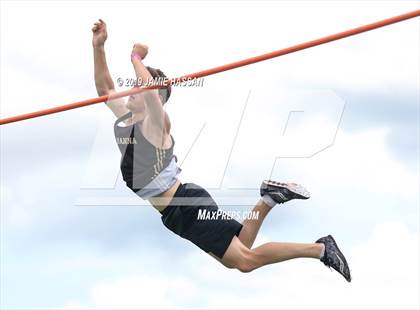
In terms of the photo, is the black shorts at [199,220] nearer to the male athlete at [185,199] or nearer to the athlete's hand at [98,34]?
the male athlete at [185,199]

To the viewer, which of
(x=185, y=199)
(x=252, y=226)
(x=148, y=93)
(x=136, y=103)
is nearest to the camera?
(x=148, y=93)

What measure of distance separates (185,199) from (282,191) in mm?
935

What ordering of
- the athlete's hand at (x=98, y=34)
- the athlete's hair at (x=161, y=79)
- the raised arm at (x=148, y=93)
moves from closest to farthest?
the raised arm at (x=148, y=93) < the athlete's hair at (x=161, y=79) < the athlete's hand at (x=98, y=34)

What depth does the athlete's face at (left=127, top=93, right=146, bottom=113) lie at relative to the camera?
9953 mm

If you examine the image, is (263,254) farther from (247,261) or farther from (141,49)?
(141,49)

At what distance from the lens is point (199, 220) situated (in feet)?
33.2

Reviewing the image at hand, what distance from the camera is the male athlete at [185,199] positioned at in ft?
32.6

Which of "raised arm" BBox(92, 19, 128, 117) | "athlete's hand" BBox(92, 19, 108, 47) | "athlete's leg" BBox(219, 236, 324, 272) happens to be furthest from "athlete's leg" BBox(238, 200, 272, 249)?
"athlete's hand" BBox(92, 19, 108, 47)

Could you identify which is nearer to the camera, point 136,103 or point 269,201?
point 136,103

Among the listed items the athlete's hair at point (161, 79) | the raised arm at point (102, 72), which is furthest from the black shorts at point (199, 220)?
the raised arm at point (102, 72)

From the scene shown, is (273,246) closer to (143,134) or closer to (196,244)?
(196,244)

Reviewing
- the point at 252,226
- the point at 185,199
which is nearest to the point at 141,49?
the point at 185,199

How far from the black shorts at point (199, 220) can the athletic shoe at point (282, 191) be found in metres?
0.52

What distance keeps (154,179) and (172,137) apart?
428mm
